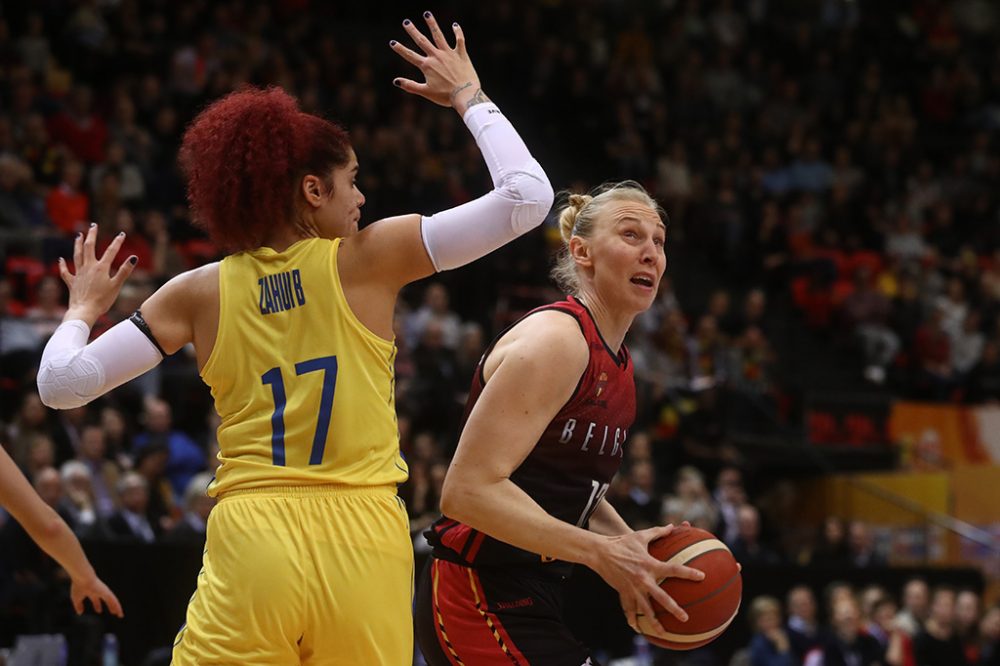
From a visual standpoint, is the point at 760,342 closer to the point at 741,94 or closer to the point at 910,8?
the point at 741,94

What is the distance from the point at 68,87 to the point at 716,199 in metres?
8.02

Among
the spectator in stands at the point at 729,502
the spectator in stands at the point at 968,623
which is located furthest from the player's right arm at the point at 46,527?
the spectator in stands at the point at 968,623

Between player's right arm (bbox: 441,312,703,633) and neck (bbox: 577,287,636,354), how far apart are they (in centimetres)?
29

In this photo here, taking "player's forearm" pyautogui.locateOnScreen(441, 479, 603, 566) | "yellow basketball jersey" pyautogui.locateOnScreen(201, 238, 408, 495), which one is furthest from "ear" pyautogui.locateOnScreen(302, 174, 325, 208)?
"player's forearm" pyautogui.locateOnScreen(441, 479, 603, 566)

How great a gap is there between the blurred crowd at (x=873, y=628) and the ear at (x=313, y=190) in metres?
7.69

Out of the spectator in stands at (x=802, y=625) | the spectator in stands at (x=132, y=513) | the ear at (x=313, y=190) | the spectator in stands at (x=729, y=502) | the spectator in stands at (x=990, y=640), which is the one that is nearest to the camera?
the ear at (x=313, y=190)

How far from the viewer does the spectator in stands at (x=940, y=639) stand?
439 inches

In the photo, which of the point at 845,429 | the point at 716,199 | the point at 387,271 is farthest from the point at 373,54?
the point at 387,271

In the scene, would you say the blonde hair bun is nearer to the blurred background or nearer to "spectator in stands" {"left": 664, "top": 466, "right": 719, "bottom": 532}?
the blurred background

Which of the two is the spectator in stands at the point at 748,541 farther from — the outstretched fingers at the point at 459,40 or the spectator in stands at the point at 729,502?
the outstretched fingers at the point at 459,40

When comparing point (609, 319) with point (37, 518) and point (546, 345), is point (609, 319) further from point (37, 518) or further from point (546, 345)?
point (37, 518)

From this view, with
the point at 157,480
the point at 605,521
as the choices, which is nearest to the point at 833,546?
the point at 157,480

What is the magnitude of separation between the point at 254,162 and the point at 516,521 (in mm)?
1082

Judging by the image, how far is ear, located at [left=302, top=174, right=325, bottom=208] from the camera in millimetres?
3418
